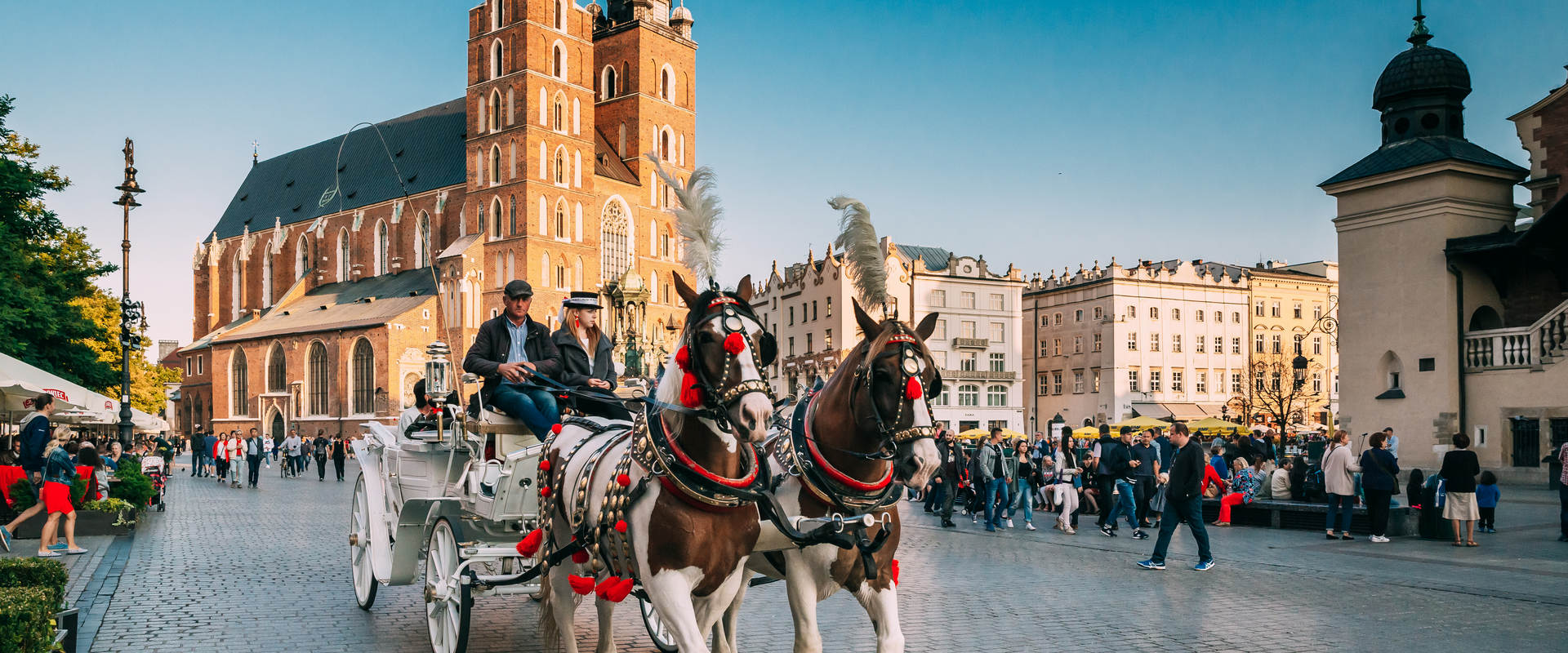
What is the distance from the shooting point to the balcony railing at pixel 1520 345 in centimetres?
2183

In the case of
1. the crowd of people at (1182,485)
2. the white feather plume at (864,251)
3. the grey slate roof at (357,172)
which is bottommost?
the crowd of people at (1182,485)

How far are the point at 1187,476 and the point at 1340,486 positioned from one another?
15.5 feet

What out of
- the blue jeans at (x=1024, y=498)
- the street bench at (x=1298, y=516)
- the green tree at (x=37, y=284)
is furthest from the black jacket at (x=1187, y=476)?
the green tree at (x=37, y=284)

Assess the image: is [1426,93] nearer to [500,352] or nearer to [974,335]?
[500,352]

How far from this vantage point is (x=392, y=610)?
8.95 meters

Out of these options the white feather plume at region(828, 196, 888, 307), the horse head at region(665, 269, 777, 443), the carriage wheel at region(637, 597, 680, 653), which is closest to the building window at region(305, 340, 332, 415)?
the carriage wheel at region(637, 597, 680, 653)

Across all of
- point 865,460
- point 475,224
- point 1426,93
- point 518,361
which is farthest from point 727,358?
point 475,224

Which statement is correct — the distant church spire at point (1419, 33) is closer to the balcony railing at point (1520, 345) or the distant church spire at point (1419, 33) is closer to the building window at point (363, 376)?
the balcony railing at point (1520, 345)

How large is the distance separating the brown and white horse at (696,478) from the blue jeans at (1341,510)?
12.8 meters

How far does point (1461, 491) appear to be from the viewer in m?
14.1

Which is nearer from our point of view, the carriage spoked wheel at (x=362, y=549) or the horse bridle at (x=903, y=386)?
the horse bridle at (x=903, y=386)

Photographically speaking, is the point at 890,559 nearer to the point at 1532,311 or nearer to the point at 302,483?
the point at 1532,311

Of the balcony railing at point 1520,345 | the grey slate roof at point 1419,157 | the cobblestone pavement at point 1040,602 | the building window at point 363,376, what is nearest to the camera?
the cobblestone pavement at point 1040,602

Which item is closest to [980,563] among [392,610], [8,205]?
[392,610]
